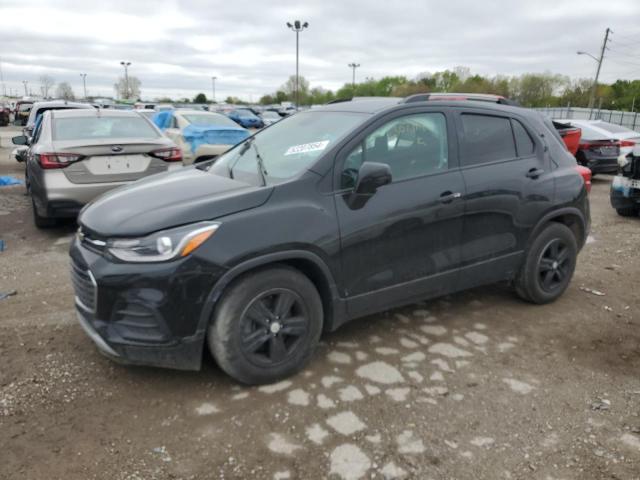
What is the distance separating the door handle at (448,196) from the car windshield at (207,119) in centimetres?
728

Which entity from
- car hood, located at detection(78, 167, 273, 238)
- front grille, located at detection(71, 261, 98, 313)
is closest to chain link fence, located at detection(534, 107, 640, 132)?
car hood, located at detection(78, 167, 273, 238)

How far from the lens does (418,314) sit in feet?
14.5

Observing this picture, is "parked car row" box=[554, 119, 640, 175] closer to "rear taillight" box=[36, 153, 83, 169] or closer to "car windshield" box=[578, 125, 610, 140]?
"car windshield" box=[578, 125, 610, 140]

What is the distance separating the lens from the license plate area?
19.7ft

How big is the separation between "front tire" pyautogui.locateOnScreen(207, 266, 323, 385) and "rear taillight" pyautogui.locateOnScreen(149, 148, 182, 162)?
150 inches

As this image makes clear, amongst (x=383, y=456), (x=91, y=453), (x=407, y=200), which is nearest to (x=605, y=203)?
(x=407, y=200)

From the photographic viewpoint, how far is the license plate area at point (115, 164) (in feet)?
19.7

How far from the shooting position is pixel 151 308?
289cm

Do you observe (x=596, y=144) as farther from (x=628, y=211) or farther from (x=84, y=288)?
(x=84, y=288)

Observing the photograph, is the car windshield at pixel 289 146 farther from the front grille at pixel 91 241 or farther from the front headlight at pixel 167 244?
the front grille at pixel 91 241

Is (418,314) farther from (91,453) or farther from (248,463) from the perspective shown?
(91,453)

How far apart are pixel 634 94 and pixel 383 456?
77.8m

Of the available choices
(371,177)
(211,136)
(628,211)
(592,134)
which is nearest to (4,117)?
(211,136)

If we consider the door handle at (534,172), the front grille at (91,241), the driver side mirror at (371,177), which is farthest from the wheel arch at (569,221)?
the front grille at (91,241)
